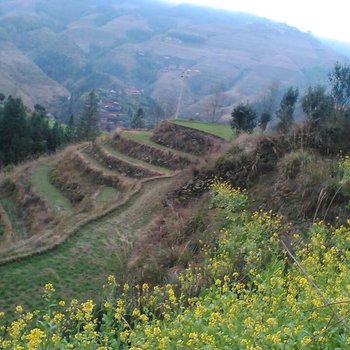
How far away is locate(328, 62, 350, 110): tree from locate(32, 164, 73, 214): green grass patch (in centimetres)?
1094

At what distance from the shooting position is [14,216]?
21.1 meters

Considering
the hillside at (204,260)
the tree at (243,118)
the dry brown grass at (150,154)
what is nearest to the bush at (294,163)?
the hillside at (204,260)

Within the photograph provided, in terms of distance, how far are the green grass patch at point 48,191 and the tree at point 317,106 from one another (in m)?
10.2

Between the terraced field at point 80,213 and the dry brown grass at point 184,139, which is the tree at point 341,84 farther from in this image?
the dry brown grass at point 184,139

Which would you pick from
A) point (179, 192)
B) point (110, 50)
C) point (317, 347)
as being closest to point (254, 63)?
point (110, 50)

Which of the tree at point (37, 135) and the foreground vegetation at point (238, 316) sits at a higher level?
the foreground vegetation at point (238, 316)

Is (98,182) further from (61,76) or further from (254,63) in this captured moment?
(254,63)

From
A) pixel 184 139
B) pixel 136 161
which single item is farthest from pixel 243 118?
pixel 136 161

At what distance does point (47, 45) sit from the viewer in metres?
159

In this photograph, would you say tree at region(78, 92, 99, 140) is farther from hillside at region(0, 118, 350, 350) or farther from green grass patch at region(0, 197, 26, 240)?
hillside at region(0, 118, 350, 350)

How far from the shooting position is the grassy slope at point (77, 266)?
9500 mm

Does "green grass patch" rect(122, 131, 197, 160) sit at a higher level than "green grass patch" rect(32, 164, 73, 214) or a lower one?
higher

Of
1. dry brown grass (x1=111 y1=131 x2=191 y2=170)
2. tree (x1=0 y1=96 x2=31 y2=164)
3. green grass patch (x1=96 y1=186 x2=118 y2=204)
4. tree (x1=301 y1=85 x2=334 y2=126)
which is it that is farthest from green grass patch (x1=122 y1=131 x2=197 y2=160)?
tree (x1=0 y1=96 x2=31 y2=164)

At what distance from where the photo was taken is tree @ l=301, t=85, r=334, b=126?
13.1 metres
